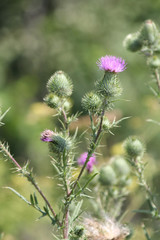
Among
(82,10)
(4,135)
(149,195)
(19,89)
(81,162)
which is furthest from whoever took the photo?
(82,10)

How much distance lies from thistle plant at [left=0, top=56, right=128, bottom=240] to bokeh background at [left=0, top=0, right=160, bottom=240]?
2.64m

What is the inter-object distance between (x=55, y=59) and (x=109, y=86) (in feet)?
22.7

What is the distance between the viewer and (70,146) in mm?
1588

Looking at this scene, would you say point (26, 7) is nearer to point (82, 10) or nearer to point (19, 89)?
point (82, 10)

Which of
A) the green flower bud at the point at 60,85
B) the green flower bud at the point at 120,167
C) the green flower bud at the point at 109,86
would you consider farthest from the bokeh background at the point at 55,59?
the green flower bud at the point at 109,86

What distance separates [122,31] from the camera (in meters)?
8.21

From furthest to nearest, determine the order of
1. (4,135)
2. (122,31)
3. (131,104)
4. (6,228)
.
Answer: (122,31) < (4,135) < (131,104) < (6,228)

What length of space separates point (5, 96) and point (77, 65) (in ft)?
5.53

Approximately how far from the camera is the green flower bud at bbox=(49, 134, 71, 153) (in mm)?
1579

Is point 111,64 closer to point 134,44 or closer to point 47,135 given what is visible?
point 47,135

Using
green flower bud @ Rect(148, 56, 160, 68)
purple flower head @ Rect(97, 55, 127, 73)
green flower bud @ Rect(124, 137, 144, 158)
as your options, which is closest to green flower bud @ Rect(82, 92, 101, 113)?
purple flower head @ Rect(97, 55, 127, 73)

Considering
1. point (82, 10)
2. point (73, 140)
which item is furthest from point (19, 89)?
point (73, 140)

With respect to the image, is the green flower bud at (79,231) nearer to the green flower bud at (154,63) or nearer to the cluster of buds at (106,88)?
the cluster of buds at (106,88)

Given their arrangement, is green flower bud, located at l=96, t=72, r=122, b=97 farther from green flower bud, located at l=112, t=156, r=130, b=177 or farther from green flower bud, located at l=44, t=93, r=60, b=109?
green flower bud, located at l=112, t=156, r=130, b=177
